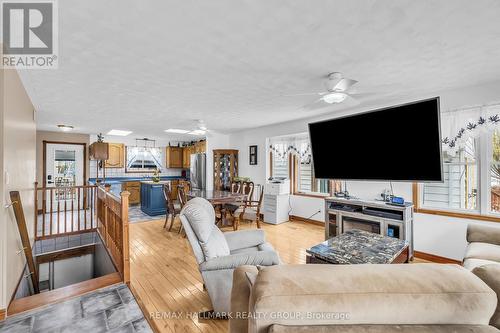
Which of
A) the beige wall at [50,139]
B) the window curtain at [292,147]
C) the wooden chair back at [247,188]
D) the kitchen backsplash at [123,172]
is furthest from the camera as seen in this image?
the kitchen backsplash at [123,172]

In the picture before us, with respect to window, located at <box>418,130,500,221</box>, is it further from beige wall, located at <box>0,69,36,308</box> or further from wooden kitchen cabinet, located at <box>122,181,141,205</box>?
wooden kitchen cabinet, located at <box>122,181,141,205</box>

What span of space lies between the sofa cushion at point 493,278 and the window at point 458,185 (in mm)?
2780

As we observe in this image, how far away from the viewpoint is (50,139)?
247 inches

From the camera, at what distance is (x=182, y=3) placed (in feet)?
4.58

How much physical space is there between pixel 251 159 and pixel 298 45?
4295 mm

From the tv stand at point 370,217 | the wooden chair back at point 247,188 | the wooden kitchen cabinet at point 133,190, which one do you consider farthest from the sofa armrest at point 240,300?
the wooden kitchen cabinet at point 133,190

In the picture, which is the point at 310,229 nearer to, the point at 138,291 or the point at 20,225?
the point at 138,291

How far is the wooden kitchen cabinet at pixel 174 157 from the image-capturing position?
8258mm

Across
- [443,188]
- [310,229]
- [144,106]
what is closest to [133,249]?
[144,106]

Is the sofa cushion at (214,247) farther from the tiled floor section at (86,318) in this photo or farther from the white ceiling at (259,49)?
the white ceiling at (259,49)

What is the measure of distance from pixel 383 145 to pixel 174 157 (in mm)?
7018

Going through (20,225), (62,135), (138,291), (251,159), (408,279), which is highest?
(62,135)

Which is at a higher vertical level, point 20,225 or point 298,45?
point 298,45

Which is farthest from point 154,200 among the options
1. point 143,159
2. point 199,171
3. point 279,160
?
point 279,160
